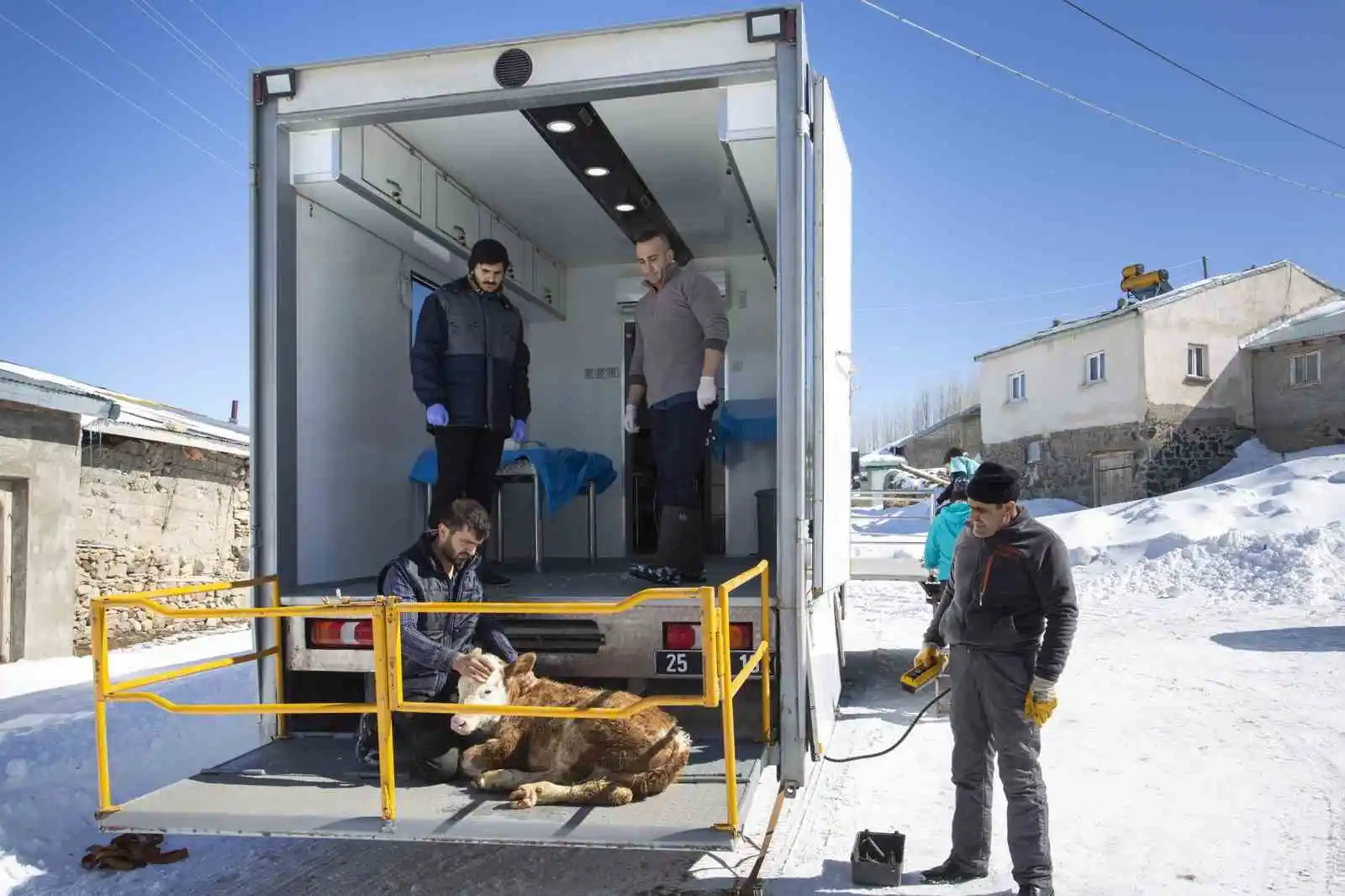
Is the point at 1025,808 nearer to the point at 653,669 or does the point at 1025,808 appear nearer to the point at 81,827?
the point at 653,669

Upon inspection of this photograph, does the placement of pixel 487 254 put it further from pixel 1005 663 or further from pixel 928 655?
pixel 1005 663

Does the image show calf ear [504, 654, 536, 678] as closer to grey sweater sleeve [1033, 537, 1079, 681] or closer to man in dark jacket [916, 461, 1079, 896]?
man in dark jacket [916, 461, 1079, 896]

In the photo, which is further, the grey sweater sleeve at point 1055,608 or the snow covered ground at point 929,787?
the snow covered ground at point 929,787

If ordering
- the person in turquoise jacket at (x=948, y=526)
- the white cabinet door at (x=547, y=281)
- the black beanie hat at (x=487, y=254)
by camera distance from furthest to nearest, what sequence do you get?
1. the white cabinet door at (x=547, y=281)
2. the person in turquoise jacket at (x=948, y=526)
3. the black beanie hat at (x=487, y=254)

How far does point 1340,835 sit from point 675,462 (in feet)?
11.4

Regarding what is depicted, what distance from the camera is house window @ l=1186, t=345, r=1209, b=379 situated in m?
24.3

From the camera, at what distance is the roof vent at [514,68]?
4285 millimetres

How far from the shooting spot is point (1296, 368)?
23.3m

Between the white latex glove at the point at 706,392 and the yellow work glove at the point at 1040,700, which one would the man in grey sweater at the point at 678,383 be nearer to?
the white latex glove at the point at 706,392

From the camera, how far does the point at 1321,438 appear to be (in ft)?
74.1

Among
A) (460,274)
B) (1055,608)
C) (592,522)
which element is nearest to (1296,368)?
(592,522)

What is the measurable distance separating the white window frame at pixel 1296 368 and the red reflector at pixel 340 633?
24.3 meters

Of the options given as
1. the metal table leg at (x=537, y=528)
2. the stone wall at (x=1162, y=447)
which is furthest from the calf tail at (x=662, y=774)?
the stone wall at (x=1162, y=447)

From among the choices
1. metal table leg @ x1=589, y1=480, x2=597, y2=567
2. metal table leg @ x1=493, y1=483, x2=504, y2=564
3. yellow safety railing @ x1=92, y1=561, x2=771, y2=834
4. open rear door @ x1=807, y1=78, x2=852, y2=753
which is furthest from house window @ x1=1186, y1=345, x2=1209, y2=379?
yellow safety railing @ x1=92, y1=561, x2=771, y2=834
